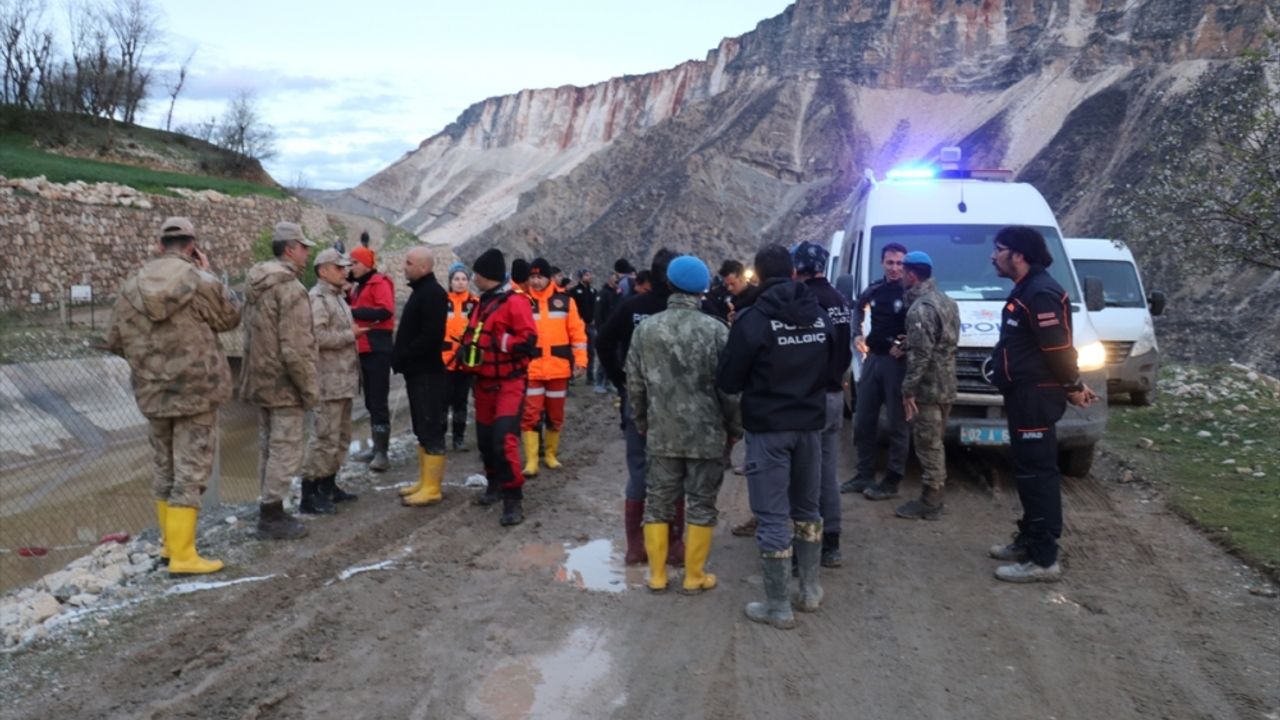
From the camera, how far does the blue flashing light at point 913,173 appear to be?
1087 centimetres

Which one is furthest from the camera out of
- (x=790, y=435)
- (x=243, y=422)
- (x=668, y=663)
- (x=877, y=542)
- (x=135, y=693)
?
(x=243, y=422)

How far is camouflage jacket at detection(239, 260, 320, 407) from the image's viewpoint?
6.50m

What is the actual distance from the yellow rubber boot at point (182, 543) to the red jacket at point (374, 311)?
2.85m

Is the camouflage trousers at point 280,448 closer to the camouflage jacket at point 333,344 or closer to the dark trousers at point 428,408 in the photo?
the camouflage jacket at point 333,344

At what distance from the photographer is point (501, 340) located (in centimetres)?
706

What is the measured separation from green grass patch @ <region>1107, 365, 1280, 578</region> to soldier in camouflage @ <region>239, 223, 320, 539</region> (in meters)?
6.34

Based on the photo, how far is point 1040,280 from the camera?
5934 millimetres

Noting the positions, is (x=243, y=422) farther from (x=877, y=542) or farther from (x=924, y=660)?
(x=924, y=660)

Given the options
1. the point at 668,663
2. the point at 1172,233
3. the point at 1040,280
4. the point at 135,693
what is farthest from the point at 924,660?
the point at 1172,233

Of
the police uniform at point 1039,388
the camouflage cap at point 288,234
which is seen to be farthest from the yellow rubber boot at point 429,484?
the police uniform at point 1039,388

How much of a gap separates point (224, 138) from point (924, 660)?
5438cm

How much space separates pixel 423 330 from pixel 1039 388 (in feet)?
15.0

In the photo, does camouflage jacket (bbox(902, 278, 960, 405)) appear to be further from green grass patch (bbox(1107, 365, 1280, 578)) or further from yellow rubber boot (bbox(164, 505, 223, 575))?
yellow rubber boot (bbox(164, 505, 223, 575))

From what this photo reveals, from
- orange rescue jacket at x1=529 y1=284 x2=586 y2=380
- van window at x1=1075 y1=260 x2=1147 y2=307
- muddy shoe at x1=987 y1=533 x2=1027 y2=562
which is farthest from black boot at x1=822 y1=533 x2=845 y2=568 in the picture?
van window at x1=1075 y1=260 x2=1147 y2=307
